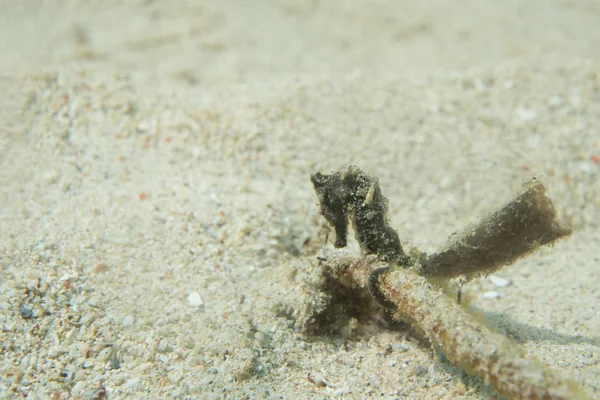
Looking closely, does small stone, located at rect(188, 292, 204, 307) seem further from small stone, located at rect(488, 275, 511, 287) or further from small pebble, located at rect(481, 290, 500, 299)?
small stone, located at rect(488, 275, 511, 287)

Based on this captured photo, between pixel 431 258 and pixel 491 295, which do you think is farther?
pixel 491 295

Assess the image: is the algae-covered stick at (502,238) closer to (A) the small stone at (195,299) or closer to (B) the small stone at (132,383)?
(A) the small stone at (195,299)

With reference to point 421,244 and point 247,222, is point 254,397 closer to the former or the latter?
point 247,222

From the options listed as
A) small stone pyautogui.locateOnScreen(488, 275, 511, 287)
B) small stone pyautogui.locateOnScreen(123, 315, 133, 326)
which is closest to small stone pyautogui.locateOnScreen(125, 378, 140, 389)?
small stone pyautogui.locateOnScreen(123, 315, 133, 326)

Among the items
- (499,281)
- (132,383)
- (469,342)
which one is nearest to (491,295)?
(499,281)

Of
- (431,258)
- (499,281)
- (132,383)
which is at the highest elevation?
(431,258)

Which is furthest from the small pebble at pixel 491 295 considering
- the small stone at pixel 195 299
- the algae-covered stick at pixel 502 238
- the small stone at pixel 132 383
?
the small stone at pixel 132 383

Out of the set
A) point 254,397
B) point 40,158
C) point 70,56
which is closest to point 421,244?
point 254,397

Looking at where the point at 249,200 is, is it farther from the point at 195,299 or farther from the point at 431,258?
the point at 431,258
